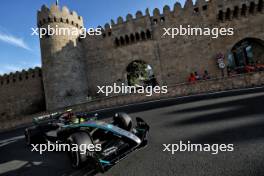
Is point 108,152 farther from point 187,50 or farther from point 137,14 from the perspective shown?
point 137,14

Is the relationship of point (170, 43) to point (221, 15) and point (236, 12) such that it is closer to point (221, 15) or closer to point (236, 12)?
point (221, 15)

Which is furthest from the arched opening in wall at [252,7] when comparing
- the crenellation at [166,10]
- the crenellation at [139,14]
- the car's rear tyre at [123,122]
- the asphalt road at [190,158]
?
the car's rear tyre at [123,122]

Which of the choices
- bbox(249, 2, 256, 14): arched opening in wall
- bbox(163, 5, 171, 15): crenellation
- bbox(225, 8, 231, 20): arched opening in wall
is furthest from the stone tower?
bbox(249, 2, 256, 14): arched opening in wall

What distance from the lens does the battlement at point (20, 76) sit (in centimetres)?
2456

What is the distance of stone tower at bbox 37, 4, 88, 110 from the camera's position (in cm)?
1945

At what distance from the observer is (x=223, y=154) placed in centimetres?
282

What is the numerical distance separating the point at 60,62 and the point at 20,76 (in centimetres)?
945

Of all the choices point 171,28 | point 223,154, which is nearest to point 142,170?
point 223,154

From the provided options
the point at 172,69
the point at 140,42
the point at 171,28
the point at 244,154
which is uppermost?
the point at 171,28

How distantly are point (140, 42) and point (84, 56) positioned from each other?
7.31 m

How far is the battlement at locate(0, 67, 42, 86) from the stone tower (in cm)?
536

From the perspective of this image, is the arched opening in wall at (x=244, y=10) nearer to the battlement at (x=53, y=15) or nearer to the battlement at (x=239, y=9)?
the battlement at (x=239, y=9)

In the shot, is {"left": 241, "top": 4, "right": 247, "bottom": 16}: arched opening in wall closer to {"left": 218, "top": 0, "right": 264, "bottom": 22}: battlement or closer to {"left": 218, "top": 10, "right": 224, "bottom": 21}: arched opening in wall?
{"left": 218, "top": 0, "right": 264, "bottom": 22}: battlement

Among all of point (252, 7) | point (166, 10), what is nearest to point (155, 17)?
point (166, 10)
